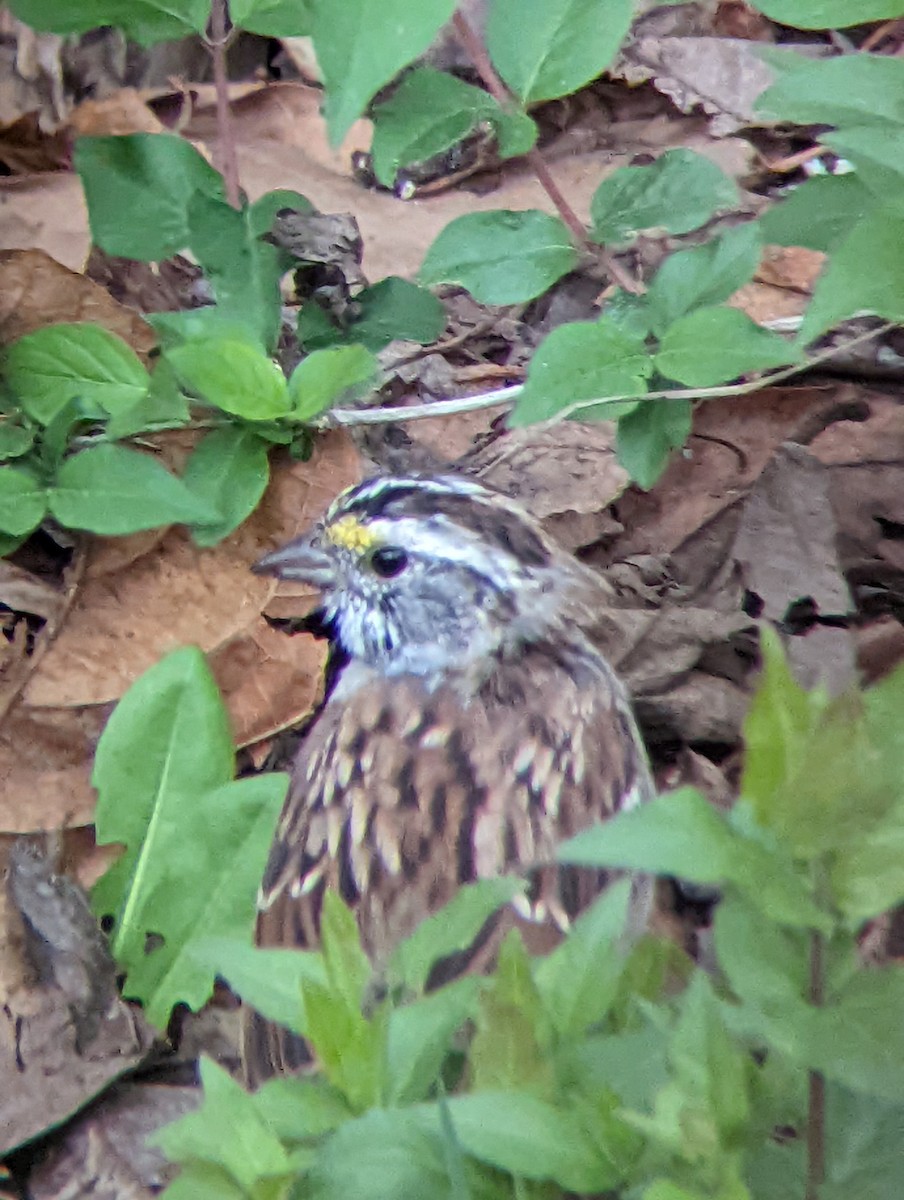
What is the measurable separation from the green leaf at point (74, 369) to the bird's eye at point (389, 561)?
694 millimetres

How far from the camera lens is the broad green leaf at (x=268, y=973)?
5.51 feet

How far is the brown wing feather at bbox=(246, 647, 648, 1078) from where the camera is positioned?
114 inches

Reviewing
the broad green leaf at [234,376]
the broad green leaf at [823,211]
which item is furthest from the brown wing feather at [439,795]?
the broad green leaf at [823,211]

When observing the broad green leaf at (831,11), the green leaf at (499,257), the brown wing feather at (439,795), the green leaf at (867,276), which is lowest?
the brown wing feather at (439,795)

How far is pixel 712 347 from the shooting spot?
3.00m

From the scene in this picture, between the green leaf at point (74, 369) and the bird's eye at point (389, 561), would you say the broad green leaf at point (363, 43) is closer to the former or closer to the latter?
the bird's eye at point (389, 561)

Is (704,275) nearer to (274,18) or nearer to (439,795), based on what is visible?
(274,18)

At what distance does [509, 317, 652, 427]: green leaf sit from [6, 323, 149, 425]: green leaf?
1.01 m

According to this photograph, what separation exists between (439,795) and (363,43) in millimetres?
1594

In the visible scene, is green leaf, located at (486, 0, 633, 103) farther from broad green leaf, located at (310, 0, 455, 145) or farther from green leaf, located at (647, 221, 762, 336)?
broad green leaf, located at (310, 0, 455, 145)

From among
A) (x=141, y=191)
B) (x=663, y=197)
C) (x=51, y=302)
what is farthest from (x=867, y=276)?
(x=51, y=302)

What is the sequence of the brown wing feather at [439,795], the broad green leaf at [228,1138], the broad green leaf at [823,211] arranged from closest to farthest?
1. the broad green leaf at [228,1138]
2. the broad green leaf at [823,211]
3. the brown wing feather at [439,795]

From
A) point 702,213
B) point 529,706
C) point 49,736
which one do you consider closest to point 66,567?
point 49,736

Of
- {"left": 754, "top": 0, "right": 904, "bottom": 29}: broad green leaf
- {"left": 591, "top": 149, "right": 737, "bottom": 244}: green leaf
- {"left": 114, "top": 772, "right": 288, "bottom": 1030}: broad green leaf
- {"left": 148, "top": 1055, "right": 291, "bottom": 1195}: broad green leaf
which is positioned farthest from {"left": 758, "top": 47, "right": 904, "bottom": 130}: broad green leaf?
{"left": 114, "top": 772, "right": 288, "bottom": 1030}: broad green leaf
